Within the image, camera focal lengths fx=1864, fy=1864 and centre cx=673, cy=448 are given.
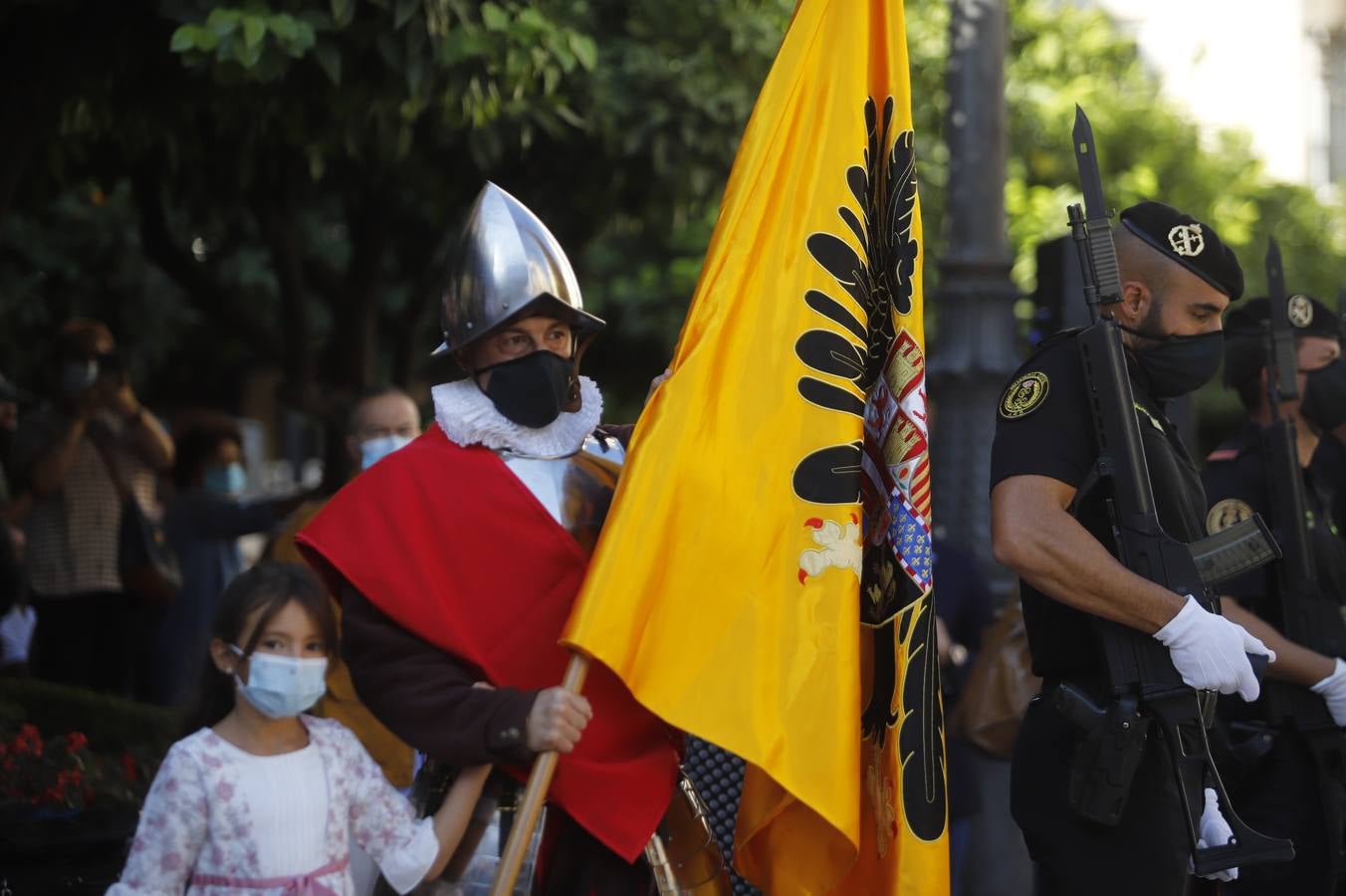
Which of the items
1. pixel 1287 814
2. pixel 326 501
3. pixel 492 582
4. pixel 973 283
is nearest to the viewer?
pixel 492 582

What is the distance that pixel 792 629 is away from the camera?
3.60m

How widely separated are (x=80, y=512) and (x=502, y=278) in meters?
4.99

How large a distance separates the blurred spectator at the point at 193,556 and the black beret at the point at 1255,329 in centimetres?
442

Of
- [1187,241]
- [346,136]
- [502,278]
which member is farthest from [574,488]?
[346,136]

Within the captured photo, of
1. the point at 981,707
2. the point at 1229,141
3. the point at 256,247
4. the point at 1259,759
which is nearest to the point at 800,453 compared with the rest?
the point at 1259,759

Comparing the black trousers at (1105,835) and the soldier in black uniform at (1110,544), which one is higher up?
the soldier in black uniform at (1110,544)

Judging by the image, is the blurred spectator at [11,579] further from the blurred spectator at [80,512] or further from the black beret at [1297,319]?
the black beret at [1297,319]

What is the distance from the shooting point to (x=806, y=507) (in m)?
3.68

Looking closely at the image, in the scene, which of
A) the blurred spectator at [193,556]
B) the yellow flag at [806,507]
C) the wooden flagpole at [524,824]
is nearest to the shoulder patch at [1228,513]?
the yellow flag at [806,507]

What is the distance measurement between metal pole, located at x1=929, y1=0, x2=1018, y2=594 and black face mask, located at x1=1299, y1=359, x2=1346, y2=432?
194cm

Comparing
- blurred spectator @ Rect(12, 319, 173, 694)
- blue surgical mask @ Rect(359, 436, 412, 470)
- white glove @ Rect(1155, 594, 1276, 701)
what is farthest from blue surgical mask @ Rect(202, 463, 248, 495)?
white glove @ Rect(1155, 594, 1276, 701)

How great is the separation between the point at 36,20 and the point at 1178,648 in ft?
14.3

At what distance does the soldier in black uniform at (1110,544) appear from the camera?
3.64m

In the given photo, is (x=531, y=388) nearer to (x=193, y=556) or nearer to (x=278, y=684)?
(x=278, y=684)
